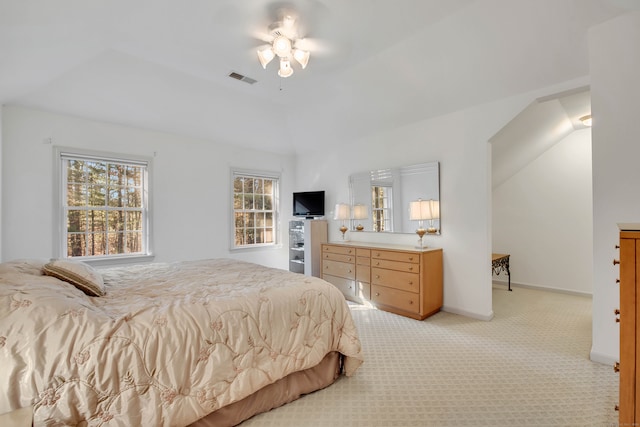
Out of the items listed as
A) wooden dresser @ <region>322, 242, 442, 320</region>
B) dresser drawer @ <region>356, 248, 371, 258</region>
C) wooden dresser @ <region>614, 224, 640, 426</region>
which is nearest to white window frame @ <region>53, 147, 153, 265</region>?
wooden dresser @ <region>322, 242, 442, 320</region>

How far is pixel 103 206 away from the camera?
3924 millimetres

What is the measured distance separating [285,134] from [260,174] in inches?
34.7

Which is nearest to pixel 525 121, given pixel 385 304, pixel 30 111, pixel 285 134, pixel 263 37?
pixel 385 304

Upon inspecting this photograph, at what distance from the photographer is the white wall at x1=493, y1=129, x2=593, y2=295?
4.34 meters

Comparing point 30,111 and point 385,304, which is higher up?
point 30,111

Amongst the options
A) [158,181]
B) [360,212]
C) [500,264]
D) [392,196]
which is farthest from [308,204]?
[500,264]

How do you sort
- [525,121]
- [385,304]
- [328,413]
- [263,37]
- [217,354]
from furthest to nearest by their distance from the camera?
[385,304]
[525,121]
[263,37]
[328,413]
[217,354]

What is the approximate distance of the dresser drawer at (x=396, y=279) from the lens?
3.47 m

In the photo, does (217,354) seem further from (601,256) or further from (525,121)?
(525,121)

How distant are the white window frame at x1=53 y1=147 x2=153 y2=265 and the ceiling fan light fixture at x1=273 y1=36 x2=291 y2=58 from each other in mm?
2703

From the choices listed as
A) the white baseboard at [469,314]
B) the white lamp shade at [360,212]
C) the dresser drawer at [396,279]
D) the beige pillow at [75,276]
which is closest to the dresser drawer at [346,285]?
the dresser drawer at [396,279]

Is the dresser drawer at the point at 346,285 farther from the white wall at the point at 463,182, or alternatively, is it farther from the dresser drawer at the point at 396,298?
the white wall at the point at 463,182

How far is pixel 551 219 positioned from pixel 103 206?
6690 millimetres

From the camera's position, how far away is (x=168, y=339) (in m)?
1.46
